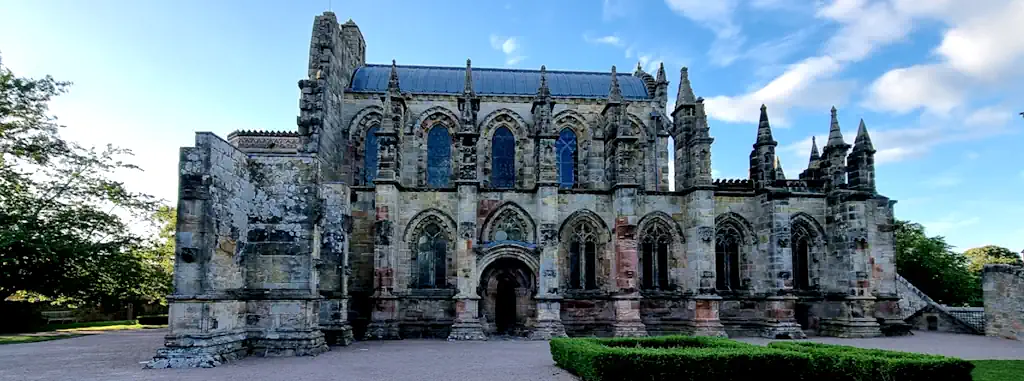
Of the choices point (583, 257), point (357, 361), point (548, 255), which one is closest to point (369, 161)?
point (548, 255)

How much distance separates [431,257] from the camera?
82.7 feet

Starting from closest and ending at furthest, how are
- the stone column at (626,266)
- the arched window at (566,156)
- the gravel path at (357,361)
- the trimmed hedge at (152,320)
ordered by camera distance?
the gravel path at (357,361)
the stone column at (626,266)
the arched window at (566,156)
the trimmed hedge at (152,320)

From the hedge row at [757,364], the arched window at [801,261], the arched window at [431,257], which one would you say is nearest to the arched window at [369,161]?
the arched window at [431,257]

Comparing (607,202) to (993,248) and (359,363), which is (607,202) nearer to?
(359,363)

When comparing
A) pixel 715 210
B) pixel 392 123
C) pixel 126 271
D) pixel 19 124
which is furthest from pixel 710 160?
pixel 19 124

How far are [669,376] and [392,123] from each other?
15.7 m

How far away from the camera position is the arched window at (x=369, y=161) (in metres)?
28.7

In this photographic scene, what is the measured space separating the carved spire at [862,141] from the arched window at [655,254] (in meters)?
9.10

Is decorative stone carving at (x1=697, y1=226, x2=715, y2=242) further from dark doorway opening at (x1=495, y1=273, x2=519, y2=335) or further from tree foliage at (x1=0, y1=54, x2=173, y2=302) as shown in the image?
tree foliage at (x1=0, y1=54, x2=173, y2=302)

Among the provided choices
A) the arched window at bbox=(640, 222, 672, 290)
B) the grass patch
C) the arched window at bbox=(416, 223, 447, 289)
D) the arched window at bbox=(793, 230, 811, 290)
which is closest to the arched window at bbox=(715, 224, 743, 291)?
the arched window at bbox=(640, 222, 672, 290)

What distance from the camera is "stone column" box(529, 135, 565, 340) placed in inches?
930

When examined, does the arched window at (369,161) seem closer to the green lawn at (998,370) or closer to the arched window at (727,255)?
the arched window at (727,255)

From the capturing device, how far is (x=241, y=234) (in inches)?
721

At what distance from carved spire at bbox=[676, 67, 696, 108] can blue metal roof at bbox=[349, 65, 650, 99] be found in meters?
5.26
